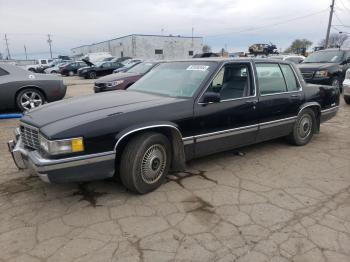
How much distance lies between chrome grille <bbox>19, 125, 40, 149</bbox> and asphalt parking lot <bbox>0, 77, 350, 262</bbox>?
61cm

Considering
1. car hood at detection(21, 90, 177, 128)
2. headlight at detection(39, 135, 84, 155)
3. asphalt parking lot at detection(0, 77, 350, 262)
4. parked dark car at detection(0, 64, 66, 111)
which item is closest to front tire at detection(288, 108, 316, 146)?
asphalt parking lot at detection(0, 77, 350, 262)

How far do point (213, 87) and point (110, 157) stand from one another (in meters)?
1.72

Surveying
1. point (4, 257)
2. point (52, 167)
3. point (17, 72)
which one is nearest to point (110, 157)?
point (52, 167)

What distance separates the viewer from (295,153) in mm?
5273

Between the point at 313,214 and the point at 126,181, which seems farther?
the point at 126,181

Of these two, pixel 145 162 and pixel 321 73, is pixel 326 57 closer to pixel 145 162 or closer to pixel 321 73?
pixel 321 73

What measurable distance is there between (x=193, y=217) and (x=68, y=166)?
1.33m

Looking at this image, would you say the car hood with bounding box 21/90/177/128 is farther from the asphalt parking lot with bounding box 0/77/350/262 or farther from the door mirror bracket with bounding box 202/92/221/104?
the asphalt parking lot with bounding box 0/77/350/262

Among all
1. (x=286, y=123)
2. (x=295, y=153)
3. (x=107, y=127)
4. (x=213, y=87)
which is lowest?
(x=295, y=153)

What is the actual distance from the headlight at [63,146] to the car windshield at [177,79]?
58.6 inches

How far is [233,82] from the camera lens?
4.71 metres

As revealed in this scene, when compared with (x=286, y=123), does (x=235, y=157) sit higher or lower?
lower

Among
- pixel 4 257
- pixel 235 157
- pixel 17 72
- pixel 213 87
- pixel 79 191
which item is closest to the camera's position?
pixel 4 257

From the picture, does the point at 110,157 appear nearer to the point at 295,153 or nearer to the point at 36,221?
the point at 36,221
